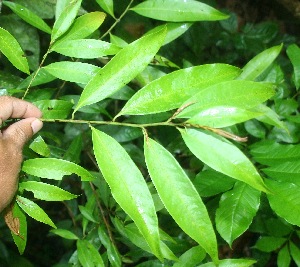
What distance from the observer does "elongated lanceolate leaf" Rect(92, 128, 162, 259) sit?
0.67 meters

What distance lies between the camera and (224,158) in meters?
0.66

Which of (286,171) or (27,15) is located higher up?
(27,15)

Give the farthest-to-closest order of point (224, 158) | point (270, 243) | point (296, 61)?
point (270, 243)
point (296, 61)
point (224, 158)

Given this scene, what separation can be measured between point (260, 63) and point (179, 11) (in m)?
0.28

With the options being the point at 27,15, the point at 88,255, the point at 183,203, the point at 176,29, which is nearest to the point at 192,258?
the point at 88,255

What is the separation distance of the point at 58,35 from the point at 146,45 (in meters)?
0.26

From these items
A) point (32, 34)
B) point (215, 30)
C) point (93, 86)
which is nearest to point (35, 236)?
point (32, 34)

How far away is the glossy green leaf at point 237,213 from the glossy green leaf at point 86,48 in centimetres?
45

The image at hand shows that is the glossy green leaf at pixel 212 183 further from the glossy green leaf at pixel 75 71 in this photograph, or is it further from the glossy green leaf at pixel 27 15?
the glossy green leaf at pixel 27 15

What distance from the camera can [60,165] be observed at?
828 mm

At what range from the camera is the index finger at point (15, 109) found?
0.81 metres

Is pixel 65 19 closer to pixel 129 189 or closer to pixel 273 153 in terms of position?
pixel 129 189

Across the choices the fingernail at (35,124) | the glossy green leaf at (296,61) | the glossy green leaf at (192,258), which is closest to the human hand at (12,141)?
the fingernail at (35,124)

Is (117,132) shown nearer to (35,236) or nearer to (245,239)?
(245,239)
